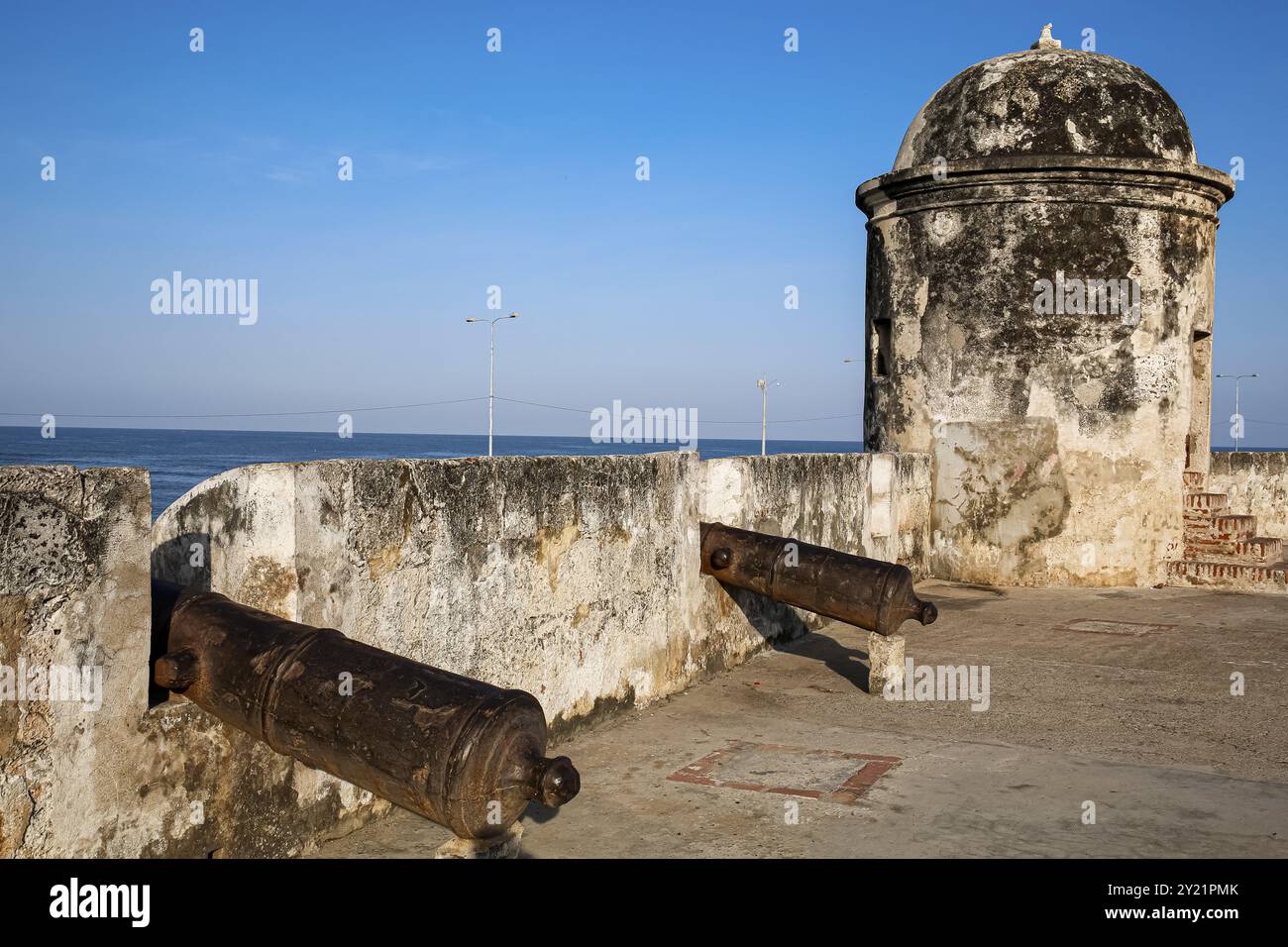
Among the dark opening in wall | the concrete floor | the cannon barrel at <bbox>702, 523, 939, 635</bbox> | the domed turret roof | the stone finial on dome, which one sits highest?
the stone finial on dome

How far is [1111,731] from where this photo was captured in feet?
19.1

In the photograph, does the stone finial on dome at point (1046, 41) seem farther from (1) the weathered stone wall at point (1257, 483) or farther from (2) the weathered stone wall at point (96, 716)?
(2) the weathered stone wall at point (96, 716)

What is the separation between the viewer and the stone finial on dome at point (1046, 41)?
12062mm

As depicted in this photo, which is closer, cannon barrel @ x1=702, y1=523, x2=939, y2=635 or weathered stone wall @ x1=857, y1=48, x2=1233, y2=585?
cannon barrel @ x1=702, y1=523, x2=939, y2=635

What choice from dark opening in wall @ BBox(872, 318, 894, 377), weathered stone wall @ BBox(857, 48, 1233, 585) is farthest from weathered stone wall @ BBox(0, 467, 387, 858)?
dark opening in wall @ BBox(872, 318, 894, 377)

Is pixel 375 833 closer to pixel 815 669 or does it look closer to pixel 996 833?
pixel 996 833

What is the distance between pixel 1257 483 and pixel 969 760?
11.4m

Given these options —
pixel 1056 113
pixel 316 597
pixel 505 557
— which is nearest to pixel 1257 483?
pixel 1056 113

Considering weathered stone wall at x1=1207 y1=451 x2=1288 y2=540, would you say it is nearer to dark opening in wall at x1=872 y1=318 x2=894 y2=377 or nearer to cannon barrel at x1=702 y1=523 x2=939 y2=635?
dark opening in wall at x1=872 y1=318 x2=894 y2=377

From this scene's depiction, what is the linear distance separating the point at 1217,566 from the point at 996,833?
8116mm

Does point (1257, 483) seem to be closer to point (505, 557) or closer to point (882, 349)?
point (882, 349)

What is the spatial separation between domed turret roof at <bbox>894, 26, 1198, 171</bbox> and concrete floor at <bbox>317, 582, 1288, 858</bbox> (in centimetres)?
519

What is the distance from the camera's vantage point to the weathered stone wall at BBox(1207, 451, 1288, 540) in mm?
14578
